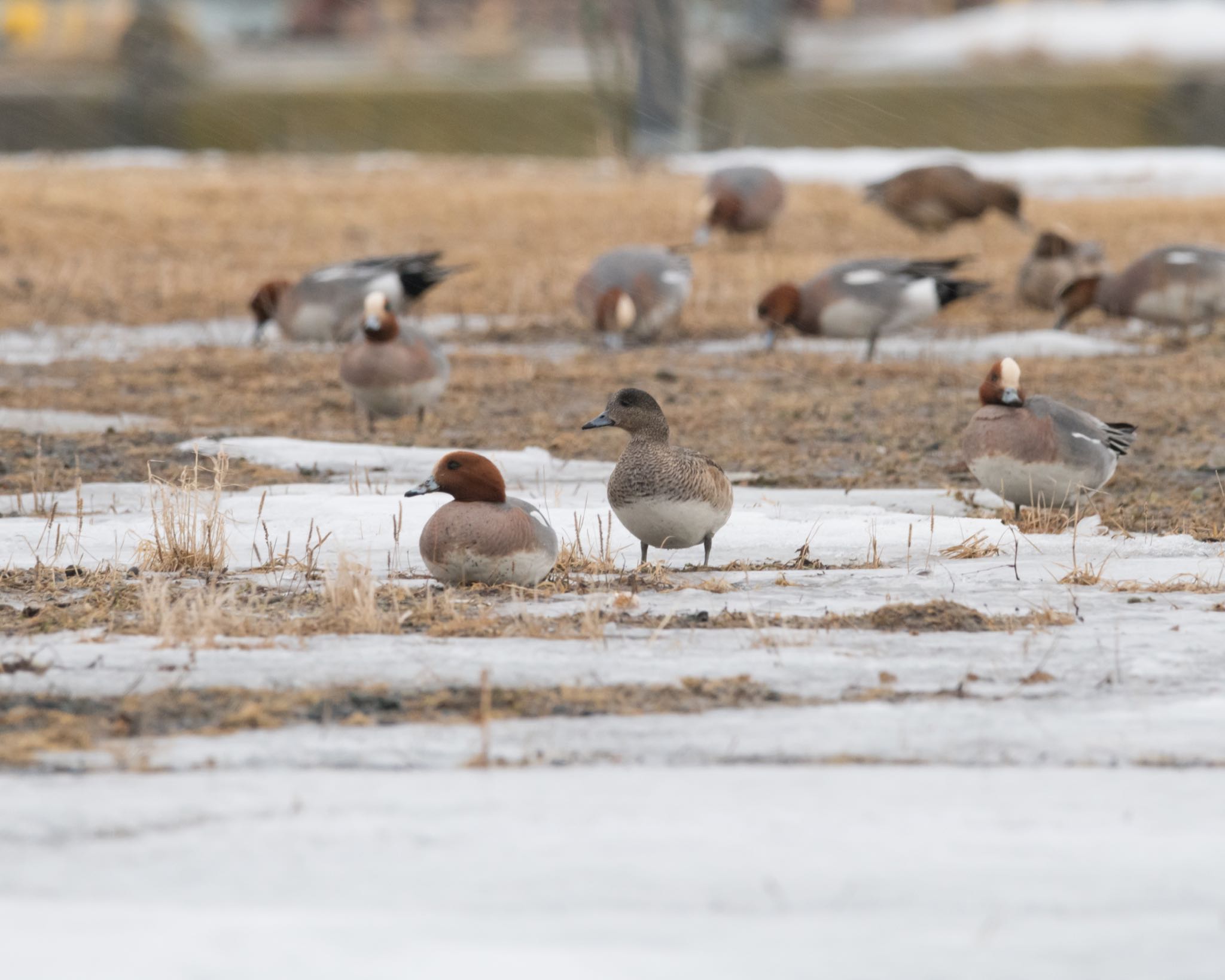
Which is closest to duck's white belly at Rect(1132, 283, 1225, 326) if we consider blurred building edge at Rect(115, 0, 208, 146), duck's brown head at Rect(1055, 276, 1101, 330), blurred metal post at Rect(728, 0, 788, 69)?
duck's brown head at Rect(1055, 276, 1101, 330)

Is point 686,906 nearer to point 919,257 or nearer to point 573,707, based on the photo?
point 573,707

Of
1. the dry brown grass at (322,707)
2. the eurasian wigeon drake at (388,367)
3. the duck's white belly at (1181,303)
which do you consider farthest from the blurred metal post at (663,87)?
the dry brown grass at (322,707)

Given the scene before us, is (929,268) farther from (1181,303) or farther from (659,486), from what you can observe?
(659,486)

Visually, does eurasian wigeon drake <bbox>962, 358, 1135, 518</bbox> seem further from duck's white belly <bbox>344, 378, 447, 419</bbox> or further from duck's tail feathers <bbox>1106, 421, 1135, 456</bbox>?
duck's white belly <bbox>344, 378, 447, 419</bbox>

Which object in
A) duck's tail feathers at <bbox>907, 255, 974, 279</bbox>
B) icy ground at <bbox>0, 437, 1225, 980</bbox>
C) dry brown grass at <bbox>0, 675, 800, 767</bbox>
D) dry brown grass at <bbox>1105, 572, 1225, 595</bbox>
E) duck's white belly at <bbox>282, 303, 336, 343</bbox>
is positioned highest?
duck's tail feathers at <bbox>907, 255, 974, 279</bbox>

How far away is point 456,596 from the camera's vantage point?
179 inches

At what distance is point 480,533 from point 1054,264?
8491 millimetres

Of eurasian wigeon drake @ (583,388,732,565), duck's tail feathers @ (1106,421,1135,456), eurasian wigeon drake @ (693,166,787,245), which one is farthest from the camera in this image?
eurasian wigeon drake @ (693,166,787,245)

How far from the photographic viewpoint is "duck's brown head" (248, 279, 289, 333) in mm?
10758

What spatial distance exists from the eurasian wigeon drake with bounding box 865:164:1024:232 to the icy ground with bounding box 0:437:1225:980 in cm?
1135

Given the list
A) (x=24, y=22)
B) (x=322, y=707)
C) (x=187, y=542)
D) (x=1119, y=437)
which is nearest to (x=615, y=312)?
(x=1119, y=437)

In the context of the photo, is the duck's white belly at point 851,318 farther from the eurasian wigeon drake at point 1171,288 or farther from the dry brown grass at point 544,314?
the eurasian wigeon drake at point 1171,288

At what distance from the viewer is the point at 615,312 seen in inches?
426

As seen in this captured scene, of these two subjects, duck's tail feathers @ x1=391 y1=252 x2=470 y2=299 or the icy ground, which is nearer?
the icy ground
